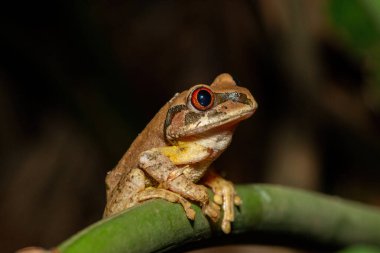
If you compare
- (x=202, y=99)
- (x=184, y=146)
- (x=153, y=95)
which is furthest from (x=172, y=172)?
(x=153, y=95)

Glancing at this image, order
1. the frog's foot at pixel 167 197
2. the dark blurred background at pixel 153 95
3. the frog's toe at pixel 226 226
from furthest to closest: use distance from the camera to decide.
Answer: the dark blurred background at pixel 153 95 → the frog's toe at pixel 226 226 → the frog's foot at pixel 167 197

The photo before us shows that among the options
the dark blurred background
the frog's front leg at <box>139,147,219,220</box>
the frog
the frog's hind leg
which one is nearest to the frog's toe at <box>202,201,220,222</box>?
the frog's front leg at <box>139,147,219,220</box>

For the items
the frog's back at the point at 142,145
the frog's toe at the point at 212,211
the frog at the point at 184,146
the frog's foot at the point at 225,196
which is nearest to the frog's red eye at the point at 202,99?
the frog at the point at 184,146

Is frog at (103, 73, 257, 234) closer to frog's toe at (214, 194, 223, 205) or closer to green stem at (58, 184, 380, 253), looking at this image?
frog's toe at (214, 194, 223, 205)

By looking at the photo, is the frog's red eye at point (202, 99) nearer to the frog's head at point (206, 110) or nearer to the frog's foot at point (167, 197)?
the frog's head at point (206, 110)

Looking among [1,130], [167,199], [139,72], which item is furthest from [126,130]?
[167,199]

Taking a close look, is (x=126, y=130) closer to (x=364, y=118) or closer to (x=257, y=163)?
(x=257, y=163)
